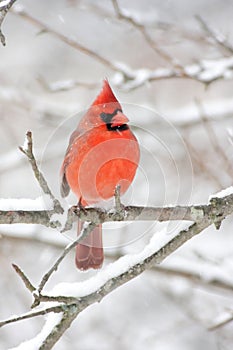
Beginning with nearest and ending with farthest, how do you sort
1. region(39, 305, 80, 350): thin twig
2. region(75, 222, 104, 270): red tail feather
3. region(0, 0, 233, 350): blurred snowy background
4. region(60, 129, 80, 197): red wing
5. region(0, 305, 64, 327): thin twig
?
region(0, 305, 64, 327): thin twig, region(39, 305, 80, 350): thin twig, region(60, 129, 80, 197): red wing, region(75, 222, 104, 270): red tail feather, region(0, 0, 233, 350): blurred snowy background

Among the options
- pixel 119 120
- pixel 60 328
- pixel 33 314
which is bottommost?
pixel 60 328

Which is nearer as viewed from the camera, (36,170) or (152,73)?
(36,170)

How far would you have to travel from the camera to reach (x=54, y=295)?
81.9 inches

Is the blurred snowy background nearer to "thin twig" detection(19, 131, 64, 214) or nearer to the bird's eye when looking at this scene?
the bird's eye

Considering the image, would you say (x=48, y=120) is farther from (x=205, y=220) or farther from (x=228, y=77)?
(x=205, y=220)

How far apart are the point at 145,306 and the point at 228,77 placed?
2.67 m

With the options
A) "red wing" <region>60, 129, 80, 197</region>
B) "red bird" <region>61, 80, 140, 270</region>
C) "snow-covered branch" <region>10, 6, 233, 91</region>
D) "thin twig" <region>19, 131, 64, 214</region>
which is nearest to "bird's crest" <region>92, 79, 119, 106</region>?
"red bird" <region>61, 80, 140, 270</region>

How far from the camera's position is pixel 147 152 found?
142 inches

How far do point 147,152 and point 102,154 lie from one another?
1052 millimetres

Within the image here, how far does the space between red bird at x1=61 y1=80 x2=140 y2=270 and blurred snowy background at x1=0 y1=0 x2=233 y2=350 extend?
4.2 inches

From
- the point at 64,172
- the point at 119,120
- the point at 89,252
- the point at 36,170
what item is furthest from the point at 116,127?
the point at 36,170

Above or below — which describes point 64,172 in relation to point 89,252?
above

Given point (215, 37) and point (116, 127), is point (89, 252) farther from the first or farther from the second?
point (215, 37)

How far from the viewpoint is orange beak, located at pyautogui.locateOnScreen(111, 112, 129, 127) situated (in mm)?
2548
